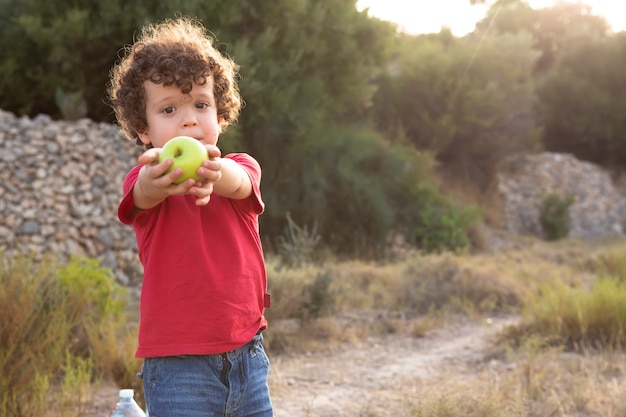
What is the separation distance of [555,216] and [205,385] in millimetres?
15500

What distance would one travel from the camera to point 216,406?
1.97 m

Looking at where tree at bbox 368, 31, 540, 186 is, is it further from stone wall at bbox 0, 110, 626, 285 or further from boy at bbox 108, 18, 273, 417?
boy at bbox 108, 18, 273, 417

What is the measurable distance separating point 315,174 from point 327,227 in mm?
868

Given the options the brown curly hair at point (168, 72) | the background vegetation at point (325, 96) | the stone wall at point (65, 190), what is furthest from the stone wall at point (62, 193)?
the brown curly hair at point (168, 72)

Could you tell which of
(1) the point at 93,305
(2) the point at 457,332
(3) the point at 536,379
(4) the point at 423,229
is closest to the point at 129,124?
(3) the point at 536,379

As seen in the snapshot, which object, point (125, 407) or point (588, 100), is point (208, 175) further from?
point (588, 100)

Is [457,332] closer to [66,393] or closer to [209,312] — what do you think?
[66,393]

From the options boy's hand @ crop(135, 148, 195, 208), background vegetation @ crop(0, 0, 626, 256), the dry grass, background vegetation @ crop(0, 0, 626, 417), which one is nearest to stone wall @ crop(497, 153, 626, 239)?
background vegetation @ crop(0, 0, 626, 417)

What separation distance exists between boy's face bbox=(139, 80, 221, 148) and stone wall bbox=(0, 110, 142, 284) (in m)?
6.37

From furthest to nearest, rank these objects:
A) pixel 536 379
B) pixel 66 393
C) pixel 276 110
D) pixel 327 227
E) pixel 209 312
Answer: pixel 327 227 → pixel 276 110 → pixel 536 379 → pixel 66 393 → pixel 209 312

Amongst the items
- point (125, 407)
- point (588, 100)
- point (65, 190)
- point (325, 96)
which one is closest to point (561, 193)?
point (588, 100)

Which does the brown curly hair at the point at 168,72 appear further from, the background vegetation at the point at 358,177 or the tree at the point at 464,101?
the tree at the point at 464,101

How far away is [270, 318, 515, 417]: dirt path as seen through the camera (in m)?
4.16

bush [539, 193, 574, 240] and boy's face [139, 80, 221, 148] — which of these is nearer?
boy's face [139, 80, 221, 148]
